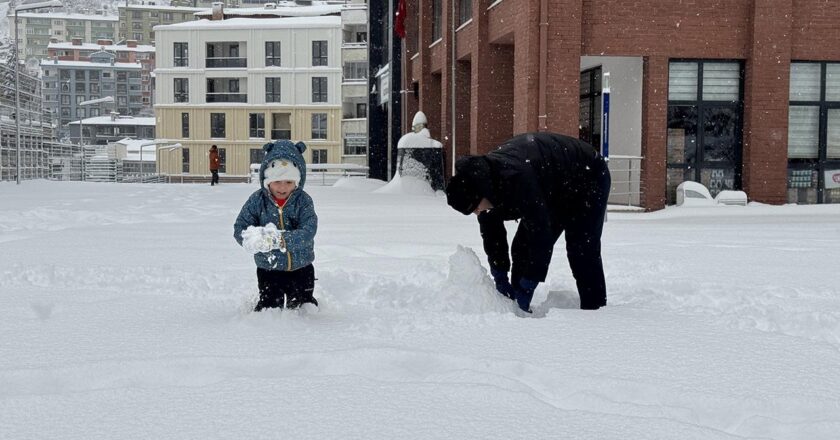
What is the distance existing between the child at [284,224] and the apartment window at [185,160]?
57.6 meters

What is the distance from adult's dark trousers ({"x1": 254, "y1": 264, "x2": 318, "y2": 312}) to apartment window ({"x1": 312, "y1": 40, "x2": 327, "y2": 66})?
55.9 meters

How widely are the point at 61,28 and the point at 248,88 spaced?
480 feet

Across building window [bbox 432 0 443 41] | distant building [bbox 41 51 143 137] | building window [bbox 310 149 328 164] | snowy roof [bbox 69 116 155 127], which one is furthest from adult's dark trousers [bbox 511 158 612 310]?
distant building [bbox 41 51 143 137]

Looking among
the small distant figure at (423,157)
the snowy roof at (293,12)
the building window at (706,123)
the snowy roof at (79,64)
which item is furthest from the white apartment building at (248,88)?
the snowy roof at (79,64)

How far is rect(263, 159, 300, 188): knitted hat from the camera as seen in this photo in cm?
517

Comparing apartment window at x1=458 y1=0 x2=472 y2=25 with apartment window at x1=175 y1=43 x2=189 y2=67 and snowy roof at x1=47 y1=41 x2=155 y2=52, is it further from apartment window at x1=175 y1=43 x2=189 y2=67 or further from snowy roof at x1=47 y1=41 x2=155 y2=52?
snowy roof at x1=47 y1=41 x2=155 y2=52

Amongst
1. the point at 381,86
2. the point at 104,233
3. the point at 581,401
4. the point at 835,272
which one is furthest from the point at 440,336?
the point at 381,86

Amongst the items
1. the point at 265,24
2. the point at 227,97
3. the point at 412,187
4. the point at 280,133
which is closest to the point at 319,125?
the point at 280,133

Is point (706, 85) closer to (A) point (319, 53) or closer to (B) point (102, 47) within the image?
(A) point (319, 53)

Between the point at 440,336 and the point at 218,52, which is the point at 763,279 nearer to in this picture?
the point at 440,336

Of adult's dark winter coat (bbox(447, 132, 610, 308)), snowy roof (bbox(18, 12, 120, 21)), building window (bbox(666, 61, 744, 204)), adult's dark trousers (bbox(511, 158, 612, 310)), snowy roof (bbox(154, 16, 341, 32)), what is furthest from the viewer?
snowy roof (bbox(18, 12, 120, 21))

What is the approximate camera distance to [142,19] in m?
150

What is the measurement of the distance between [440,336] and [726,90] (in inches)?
565

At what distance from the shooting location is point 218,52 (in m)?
61.1
